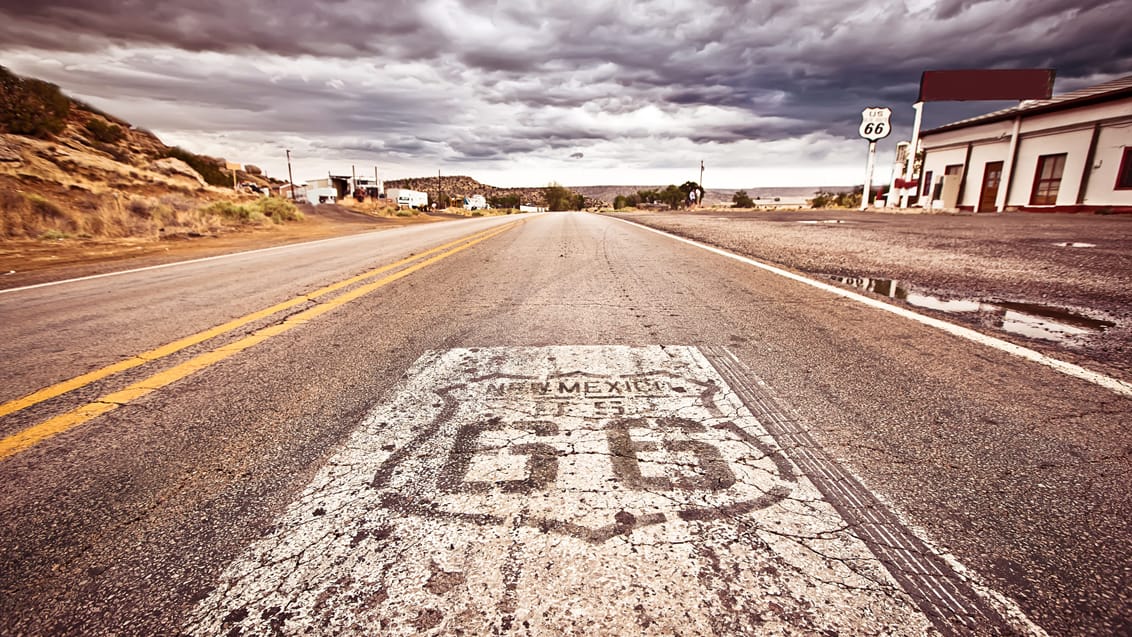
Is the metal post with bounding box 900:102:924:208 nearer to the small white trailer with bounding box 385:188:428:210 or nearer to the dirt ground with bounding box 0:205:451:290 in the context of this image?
the dirt ground with bounding box 0:205:451:290

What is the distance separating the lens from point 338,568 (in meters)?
1.05

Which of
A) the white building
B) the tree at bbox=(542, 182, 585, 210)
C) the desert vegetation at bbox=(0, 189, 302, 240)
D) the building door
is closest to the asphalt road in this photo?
the desert vegetation at bbox=(0, 189, 302, 240)

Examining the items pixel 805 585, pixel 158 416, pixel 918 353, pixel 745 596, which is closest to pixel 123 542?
pixel 158 416

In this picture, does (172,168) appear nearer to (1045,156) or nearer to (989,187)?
(989,187)

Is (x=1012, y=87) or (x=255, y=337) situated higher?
(x=1012, y=87)

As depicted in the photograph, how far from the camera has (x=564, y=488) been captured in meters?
1.30

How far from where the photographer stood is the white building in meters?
20.9

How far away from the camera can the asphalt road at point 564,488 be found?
0.95 metres

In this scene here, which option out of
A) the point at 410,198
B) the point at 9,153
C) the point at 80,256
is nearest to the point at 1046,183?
the point at 80,256

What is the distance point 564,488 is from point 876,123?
42.8 m

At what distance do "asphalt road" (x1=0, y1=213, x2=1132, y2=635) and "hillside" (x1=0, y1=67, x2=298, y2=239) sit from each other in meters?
13.6

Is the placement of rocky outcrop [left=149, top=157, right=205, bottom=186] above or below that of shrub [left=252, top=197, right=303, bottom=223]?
above

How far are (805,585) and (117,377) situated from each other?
9.74 feet

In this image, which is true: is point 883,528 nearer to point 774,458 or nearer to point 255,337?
point 774,458
